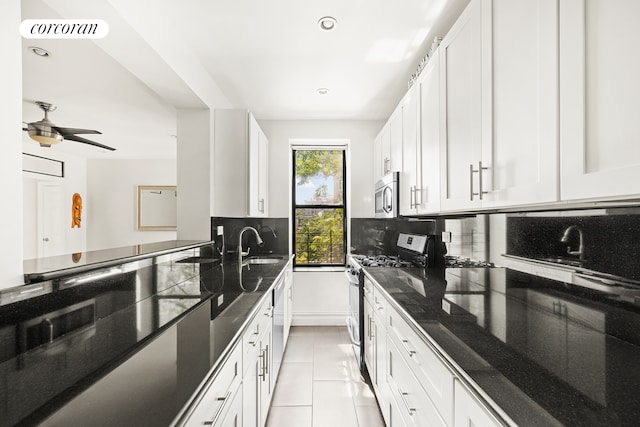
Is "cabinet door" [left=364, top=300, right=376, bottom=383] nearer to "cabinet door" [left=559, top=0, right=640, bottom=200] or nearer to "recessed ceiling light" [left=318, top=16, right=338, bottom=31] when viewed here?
"cabinet door" [left=559, top=0, right=640, bottom=200]

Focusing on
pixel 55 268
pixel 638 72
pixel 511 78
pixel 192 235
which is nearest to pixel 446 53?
pixel 511 78

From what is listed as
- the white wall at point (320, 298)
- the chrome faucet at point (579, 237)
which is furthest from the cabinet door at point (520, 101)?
the white wall at point (320, 298)

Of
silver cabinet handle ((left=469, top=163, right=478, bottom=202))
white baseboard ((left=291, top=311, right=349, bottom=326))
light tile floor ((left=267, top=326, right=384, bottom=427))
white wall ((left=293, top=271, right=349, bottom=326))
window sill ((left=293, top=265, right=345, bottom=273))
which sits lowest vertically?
light tile floor ((left=267, top=326, right=384, bottom=427))

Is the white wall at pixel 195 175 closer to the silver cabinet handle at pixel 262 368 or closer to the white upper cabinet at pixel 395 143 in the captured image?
the silver cabinet handle at pixel 262 368

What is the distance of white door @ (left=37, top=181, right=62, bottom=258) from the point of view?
5398 millimetres

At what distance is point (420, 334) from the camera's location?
3.80ft

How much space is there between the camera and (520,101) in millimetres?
1095

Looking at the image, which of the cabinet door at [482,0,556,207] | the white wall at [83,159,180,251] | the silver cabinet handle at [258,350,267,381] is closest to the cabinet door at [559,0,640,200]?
the cabinet door at [482,0,556,207]

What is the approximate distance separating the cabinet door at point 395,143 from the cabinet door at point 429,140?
50cm

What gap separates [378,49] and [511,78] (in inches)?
52.6

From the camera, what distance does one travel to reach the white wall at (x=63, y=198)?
17.1 feet

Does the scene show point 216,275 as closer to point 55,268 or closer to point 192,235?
point 192,235

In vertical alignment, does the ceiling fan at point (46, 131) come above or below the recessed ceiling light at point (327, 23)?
below

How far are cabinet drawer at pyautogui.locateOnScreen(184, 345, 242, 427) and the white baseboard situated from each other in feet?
8.74
